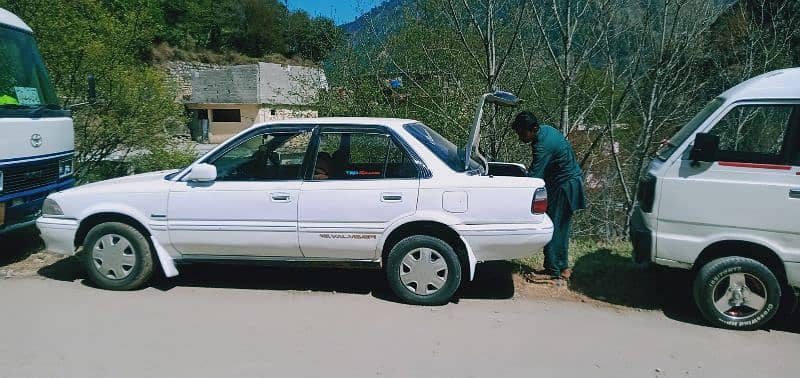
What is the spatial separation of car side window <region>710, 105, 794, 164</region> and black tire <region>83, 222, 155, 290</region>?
5080 mm

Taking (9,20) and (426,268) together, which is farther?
(9,20)

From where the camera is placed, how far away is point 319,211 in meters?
5.04

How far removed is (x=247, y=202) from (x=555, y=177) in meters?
2.95

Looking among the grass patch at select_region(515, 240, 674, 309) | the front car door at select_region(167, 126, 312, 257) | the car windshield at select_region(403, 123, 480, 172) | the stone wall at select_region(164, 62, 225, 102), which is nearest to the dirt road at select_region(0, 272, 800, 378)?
the grass patch at select_region(515, 240, 674, 309)

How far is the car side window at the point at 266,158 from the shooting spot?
527 centimetres

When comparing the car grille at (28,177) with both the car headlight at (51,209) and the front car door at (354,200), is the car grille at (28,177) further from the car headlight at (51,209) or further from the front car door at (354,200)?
the front car door at (354,200)

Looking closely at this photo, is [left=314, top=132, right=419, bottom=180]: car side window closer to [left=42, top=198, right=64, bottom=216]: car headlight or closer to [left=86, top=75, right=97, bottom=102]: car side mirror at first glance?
[left=42, top=198, right=64, bottom=216]: car headlight

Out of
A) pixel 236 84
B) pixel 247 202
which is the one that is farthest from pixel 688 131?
pixel 236 84

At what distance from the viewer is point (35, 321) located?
15.5 ft

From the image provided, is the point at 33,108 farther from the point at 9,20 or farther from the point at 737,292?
the point at 737,292

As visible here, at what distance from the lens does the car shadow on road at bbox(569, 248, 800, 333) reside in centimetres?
500

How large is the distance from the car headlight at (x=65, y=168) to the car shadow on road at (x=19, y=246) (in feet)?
2.69

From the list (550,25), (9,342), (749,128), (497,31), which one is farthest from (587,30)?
(9,342)

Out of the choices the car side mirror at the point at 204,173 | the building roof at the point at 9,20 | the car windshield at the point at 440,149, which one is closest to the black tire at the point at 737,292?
the car windshield at the point at 440,149
